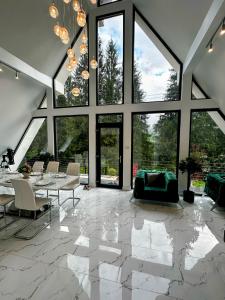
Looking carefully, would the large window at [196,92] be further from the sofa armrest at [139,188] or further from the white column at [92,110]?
the white column at [92,110]

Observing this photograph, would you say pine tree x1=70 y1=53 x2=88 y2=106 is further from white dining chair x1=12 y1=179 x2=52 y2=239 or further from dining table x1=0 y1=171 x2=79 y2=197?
white dining chair x1=12 y1=179 x2=52 y2=239

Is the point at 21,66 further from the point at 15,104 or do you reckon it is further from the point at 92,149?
the point at 92,149

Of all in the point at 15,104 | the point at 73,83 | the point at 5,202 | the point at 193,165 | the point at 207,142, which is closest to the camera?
the point at 5,202

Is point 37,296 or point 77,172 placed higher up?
point 77,172

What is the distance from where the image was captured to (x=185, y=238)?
9.41 feet

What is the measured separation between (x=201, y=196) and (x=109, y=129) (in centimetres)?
323

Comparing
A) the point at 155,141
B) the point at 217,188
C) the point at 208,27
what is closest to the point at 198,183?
the point at 217,188

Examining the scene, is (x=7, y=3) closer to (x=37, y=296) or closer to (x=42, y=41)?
(x=42, y=41)

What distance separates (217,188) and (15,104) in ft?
18.6

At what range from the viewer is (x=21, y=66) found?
426 centimetres

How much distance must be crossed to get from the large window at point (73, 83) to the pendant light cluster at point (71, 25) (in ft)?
0.93

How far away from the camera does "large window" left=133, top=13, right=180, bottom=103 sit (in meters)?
4.93

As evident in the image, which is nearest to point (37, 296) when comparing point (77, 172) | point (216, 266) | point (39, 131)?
point (216, 266)

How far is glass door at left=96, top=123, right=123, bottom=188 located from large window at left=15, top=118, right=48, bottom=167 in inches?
82.6
